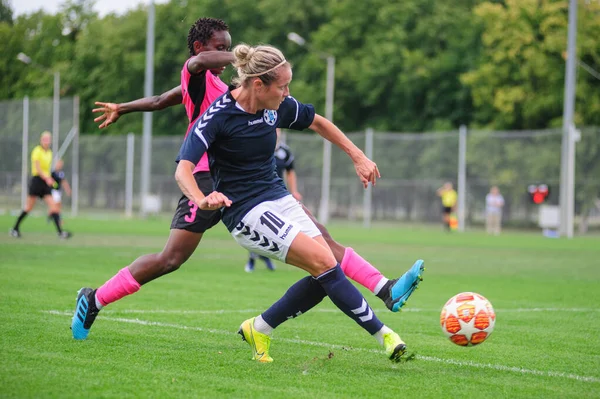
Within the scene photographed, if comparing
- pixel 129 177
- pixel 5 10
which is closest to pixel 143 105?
pixel 129 177

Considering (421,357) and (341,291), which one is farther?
(421,357)

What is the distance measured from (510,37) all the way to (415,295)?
112ft

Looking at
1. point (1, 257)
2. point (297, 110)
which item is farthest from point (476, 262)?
point (297, 110)

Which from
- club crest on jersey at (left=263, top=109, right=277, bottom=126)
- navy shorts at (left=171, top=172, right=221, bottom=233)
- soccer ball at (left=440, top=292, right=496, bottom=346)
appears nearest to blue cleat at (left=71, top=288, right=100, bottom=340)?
navy shorts at (left=171, top=172, right=221, bottom=233)

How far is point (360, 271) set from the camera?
6.43 m

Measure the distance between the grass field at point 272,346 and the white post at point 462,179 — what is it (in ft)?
65.5

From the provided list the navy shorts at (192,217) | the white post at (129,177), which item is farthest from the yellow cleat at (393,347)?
the white post at (129,177)

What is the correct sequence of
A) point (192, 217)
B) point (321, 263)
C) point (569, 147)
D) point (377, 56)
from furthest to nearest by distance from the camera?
point (377, 56), point (569, 147), point (192, 217), point (321, 263)

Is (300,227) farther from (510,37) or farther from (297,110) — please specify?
(510,37)

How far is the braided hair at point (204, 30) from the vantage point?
7.28 meters

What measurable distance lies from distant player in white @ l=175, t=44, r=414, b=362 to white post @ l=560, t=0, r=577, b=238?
954 inches

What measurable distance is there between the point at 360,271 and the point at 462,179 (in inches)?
1118

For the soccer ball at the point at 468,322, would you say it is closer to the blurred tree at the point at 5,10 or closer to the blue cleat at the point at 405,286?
the blue cleat at the point at 405,286

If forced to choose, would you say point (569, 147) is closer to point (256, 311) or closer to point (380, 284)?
point (256, 311)
